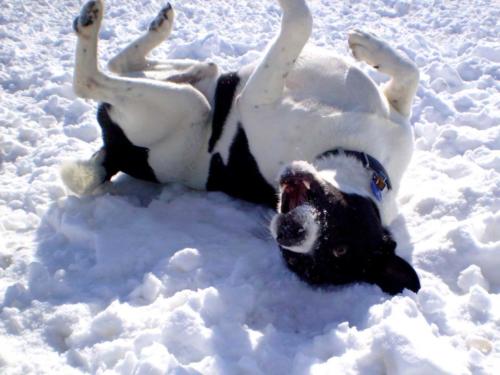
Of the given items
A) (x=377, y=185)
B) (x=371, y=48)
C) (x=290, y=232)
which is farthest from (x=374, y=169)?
(x=371, y=48)

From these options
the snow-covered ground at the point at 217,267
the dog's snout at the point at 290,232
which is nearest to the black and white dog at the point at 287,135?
the dog's snout at the point at 290,232

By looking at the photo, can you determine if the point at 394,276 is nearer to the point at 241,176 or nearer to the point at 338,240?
the point at 338,240

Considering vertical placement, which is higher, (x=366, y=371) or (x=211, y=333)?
(x=366, y=371)

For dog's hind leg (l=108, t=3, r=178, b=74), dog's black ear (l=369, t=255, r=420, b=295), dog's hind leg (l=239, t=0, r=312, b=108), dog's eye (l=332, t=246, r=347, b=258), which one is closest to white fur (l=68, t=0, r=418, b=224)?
dog's hind leg (l=239, t=0, r=312, b=108)

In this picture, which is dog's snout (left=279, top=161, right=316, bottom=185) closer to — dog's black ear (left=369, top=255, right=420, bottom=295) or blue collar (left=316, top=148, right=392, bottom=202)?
blue collar (left=316, top=148, right=392, bottom=202)

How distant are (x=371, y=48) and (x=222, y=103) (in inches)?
40.1

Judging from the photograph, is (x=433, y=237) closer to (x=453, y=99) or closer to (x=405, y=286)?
(x=405, y=286)

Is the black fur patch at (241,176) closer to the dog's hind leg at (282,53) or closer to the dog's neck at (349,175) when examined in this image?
the dog's hind leg at (282,53)

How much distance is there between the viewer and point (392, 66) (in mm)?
3756

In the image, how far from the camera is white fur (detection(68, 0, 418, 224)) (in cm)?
331

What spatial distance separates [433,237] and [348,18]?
394cm

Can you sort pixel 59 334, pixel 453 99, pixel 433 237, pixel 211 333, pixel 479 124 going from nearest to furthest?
pixel 211 333 < pixel 59 334 < pixel 433 237 < pixel 479 124 < pixel 453 99

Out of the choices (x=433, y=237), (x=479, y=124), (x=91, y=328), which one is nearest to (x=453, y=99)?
(x=479, y=124)

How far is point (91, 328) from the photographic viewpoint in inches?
101
